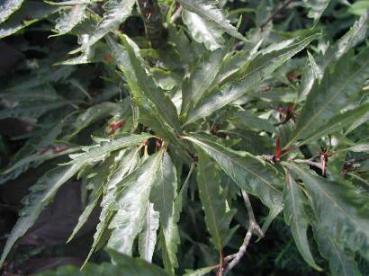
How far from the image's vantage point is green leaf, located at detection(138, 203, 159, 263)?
896 mm

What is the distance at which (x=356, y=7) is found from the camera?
170 cm

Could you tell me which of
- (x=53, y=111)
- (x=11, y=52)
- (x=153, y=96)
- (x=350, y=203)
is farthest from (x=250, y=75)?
(x=11, y=52)

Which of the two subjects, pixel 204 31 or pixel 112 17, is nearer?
pixel 112 17

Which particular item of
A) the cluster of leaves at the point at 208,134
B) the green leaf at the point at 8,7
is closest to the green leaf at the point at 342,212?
the cluster of leaves at the point at 208,134

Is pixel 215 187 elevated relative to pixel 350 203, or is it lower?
elevated

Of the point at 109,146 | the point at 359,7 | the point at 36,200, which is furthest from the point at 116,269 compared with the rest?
the point at 359,7

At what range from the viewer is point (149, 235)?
918 millimetres

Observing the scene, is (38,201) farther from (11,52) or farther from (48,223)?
(11,52)

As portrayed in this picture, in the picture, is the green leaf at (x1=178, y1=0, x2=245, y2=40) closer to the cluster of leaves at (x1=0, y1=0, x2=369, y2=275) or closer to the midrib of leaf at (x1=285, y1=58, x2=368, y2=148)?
the cluster of leaves at (x1=0, y1=0, x2=369, y2=275)

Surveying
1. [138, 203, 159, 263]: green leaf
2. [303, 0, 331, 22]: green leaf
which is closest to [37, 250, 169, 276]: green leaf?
[138, 203, 159, 263]: green leaf

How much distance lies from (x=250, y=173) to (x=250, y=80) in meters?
0.17

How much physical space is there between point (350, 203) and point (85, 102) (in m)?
0.80

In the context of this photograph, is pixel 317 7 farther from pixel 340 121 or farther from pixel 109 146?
pixel 109 146

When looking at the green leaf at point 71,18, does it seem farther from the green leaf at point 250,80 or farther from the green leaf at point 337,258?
the green leaf at point 337,258
